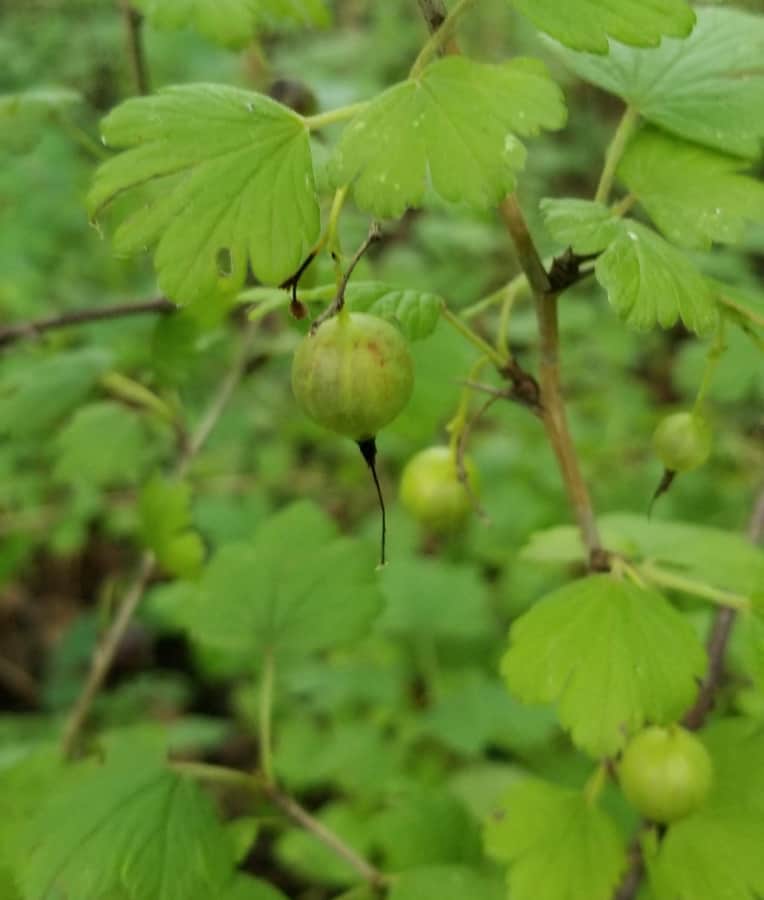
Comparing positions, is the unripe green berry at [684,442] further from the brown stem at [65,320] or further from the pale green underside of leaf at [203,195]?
the brown stem at [65,320]

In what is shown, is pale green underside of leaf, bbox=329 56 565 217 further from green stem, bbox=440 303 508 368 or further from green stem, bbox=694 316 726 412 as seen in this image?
green stem, bbox=694 316 726 412

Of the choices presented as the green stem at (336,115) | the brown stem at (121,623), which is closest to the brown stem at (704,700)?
the green stem at (336,115)

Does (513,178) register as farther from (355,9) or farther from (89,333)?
(355,9)

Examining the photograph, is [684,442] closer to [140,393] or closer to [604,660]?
[604,660]

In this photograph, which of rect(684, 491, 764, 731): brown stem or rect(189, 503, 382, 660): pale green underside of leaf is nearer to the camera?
rect(684, 491, 764, 731): brown stem

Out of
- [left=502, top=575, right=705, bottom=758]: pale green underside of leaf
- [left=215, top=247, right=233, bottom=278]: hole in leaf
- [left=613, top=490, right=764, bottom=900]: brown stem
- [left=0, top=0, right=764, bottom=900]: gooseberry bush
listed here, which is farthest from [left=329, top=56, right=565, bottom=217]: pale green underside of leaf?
[left=613, top=490, right=764, bottom=900]: brown stem
